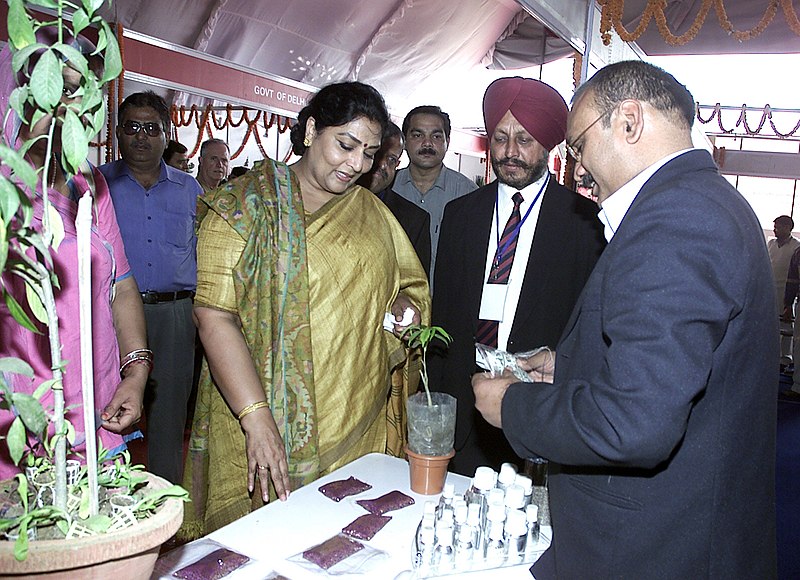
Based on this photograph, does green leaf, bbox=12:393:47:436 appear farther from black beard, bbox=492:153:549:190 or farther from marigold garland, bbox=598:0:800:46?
marigold garland, bbox=598:0:800:46

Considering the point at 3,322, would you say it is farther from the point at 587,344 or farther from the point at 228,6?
the point at 228,6

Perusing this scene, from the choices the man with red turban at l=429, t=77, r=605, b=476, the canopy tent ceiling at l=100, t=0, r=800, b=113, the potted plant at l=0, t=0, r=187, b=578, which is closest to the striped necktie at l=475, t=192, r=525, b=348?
the man with red turban at l=429, t=77, r=605, b=476

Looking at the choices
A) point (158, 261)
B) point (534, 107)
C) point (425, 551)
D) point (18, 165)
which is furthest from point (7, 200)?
point (158, 261)

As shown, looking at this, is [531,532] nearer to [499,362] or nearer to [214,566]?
[499,362]

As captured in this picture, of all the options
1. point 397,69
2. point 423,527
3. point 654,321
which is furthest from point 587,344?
point 397,69

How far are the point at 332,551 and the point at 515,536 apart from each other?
0.33 metres

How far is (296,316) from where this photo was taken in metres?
1.84

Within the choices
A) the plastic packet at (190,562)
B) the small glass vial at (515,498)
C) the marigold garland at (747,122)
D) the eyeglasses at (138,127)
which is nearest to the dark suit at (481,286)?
the small glass vial at (515,498)

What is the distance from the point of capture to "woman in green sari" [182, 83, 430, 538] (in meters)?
1.78

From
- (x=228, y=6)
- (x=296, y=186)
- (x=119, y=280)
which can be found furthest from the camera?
(x=228, y=6)

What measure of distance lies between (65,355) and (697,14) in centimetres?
668

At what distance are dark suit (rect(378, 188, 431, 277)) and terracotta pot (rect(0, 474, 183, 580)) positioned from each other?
2263mm

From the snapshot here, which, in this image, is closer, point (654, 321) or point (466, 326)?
point (654, 321)

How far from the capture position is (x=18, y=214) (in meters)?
0.76
